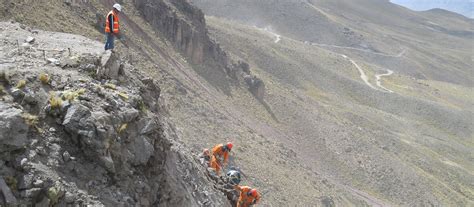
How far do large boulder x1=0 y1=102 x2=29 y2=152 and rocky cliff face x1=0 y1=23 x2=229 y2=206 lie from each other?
2cm

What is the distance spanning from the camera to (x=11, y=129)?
802cm

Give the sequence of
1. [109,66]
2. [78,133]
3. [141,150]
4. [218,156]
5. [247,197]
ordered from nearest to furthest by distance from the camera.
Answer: [78,133]
[141,150]
[109,66]
[247,197]
[218,156]

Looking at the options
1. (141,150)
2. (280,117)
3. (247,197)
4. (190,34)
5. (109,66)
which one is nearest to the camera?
(141,150)

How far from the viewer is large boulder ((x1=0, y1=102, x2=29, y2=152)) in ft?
25.8

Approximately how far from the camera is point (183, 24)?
41.6m

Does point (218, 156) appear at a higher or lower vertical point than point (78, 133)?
lower

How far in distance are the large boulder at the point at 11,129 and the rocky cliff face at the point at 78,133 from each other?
0.02 m

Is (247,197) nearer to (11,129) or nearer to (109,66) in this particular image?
(109,66)

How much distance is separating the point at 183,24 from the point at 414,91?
5798 cm

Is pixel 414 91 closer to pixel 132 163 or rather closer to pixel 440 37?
pixel 132 163

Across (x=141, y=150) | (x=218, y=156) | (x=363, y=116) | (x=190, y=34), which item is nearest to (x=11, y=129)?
(x=141, y=150)

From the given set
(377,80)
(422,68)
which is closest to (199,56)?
(377,80)

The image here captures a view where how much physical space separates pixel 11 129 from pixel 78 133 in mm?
1179

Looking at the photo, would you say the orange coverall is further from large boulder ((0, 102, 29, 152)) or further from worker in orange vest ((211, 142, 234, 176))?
large boulder ((0, 102, 29, 152))
